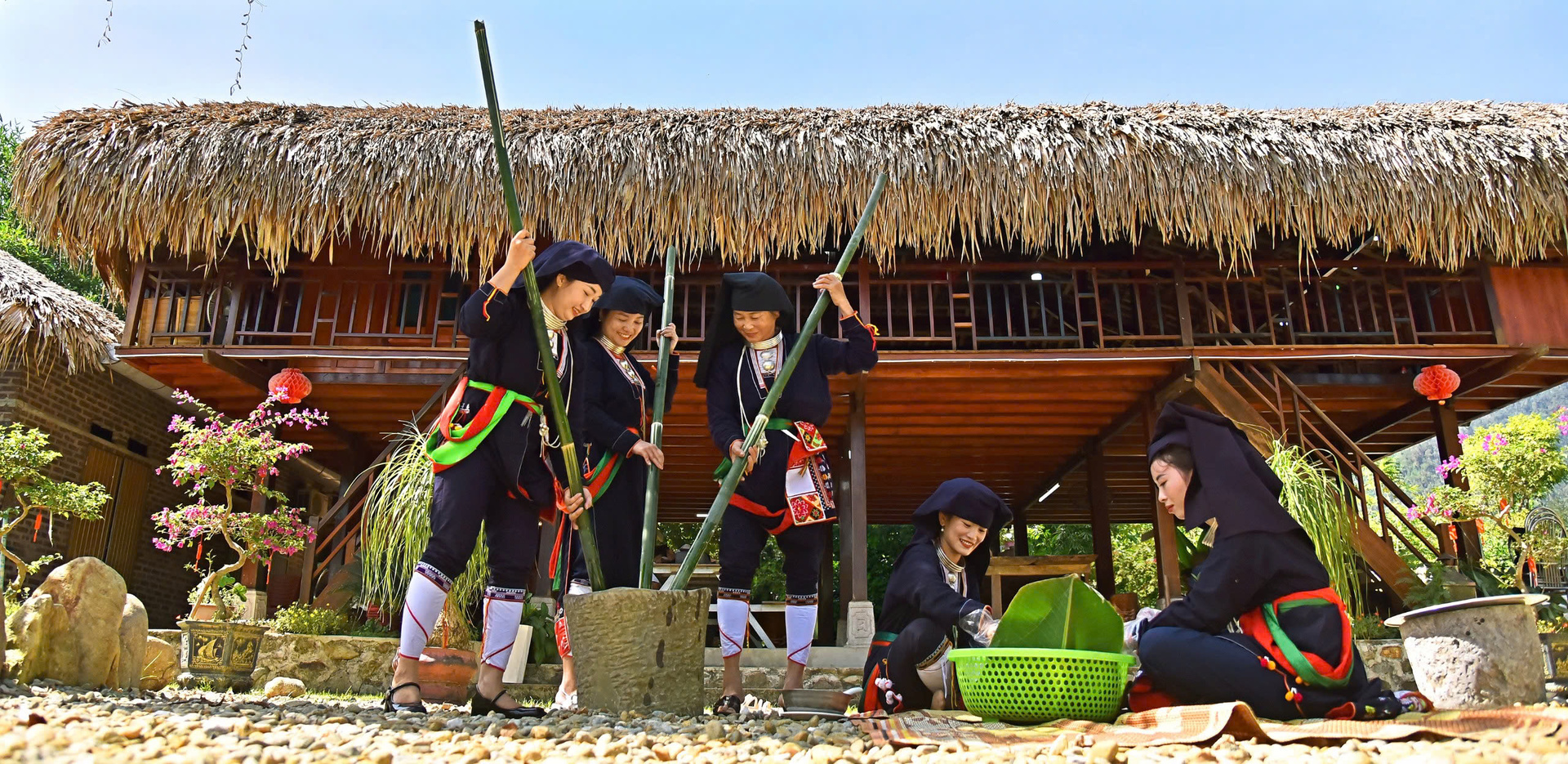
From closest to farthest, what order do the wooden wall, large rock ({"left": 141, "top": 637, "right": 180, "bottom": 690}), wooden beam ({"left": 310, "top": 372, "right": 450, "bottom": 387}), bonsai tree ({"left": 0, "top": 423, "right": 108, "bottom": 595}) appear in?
large rock ({"left": 141, "top": 637, "right": 180, "bottom": 690})
bonsai tree ({"left": 0, "top": 423, "right": 108, "bottom": 595})
the wooden wall
wooden beam ({"left": 310, "top": 372, "right": 450, "bottom": 387})

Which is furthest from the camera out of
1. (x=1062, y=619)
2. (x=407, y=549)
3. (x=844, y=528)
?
(x=844, y=528)

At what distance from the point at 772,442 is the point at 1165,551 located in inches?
169

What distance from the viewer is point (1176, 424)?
7.68ft

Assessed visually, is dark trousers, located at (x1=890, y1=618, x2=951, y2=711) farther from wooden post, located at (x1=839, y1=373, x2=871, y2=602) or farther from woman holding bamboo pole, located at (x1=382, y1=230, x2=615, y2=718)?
wooden post, located at (x1=839, y1=373, x2=871, y2=602)

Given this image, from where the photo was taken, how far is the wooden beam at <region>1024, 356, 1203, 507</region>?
599 cm

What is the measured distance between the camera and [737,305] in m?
3.12

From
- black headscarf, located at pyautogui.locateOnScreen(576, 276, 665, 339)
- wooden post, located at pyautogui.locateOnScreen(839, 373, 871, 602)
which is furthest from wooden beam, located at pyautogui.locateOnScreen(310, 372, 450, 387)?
black headscarf, located at pyautogui.locateOnScreen(576, 276, 665, 339)

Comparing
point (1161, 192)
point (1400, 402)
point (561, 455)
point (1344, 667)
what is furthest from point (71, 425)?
point (1400, 402)

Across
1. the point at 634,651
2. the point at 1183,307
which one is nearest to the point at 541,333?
the point at 634,651

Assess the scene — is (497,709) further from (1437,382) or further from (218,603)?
(1437,382)

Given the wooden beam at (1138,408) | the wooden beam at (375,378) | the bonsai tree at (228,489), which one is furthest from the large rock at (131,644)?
the wooden beam at (1138,408)

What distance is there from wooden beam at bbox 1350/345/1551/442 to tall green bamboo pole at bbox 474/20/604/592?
6.31 metres

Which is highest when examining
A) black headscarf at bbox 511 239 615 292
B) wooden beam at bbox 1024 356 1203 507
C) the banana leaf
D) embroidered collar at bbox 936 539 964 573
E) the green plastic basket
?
wooden beam at bbox 1024 356 1203 507

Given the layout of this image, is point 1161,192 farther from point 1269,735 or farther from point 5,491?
point 5,491
